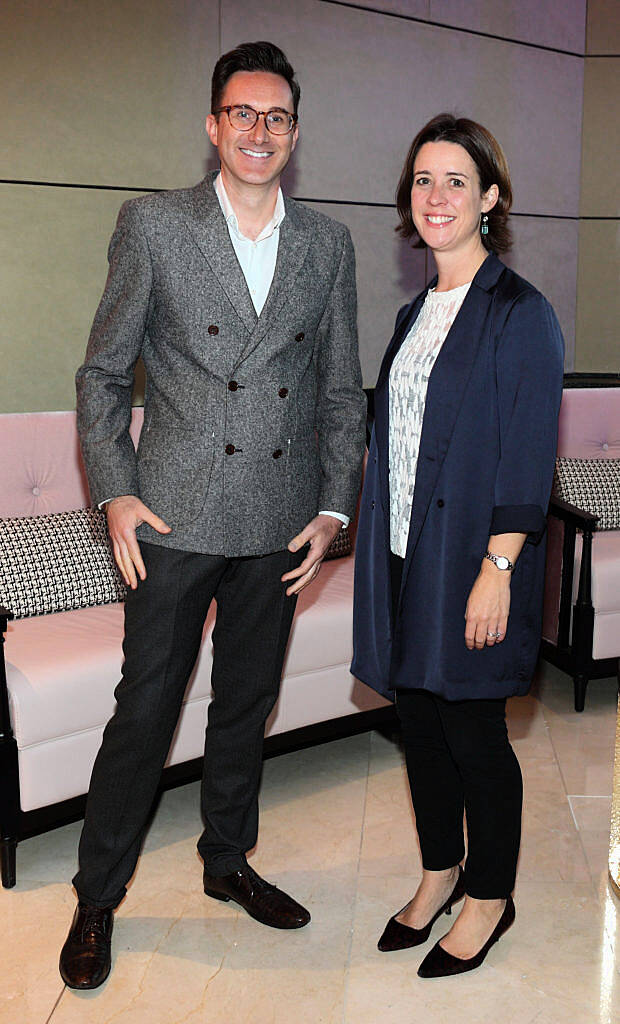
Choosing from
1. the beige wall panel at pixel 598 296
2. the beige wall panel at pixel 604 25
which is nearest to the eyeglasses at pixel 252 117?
the beige wall panel at pixel 598 296

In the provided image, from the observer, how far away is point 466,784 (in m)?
2.04

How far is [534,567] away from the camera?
1929mm

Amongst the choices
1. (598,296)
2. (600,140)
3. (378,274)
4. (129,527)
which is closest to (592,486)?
(378,274)

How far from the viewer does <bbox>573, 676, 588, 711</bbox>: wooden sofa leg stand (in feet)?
11.7

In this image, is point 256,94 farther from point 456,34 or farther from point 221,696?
point 456,34

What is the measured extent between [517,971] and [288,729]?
993 mm

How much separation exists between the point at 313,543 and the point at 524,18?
3411mm

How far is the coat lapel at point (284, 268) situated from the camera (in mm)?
1969

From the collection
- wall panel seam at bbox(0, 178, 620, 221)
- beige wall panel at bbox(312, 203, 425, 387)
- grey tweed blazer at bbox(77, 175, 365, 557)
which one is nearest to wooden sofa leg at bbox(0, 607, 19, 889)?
grey tweed blazer at bbox(77, 175, 365, 557)

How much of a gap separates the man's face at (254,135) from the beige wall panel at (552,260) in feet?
9.60

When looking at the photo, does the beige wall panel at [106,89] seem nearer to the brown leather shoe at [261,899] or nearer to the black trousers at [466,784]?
the black trousers at [466,784]

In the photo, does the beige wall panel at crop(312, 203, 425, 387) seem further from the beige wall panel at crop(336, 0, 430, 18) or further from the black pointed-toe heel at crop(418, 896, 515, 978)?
the black pointed-toe heel at crop(418, 896, 515, 978)

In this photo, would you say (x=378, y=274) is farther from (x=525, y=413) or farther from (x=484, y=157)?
(x=525, y=413)

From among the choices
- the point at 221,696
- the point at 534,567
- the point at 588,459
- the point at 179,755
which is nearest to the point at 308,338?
the point at 534,567
